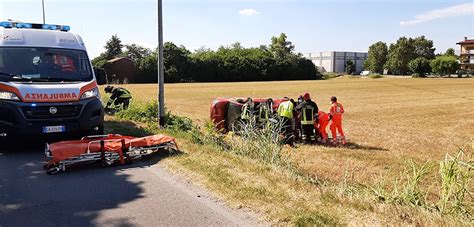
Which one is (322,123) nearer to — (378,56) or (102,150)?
(102,150)

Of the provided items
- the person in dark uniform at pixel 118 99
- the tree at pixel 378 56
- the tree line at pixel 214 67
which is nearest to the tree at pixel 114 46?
the tree line at pixel 214 67

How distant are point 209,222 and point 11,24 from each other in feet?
25.0

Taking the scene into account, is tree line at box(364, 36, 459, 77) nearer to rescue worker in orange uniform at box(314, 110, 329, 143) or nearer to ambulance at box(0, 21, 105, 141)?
rescue worker in orange uniform at box(314, 110, 329, 143)

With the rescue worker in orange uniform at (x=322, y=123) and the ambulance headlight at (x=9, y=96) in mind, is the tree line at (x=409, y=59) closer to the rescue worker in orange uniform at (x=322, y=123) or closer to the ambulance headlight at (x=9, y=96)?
the rescue worker in orange uniform at (x=322, y=123)

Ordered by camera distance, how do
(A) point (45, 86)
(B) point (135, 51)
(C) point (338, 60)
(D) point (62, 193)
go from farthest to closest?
(C) point (338, 60)
(B) point (135, 51)
(A) point (45, 86)
(D) point (62, 193)

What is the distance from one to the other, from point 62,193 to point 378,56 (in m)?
130

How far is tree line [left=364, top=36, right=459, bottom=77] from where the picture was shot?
104 meters

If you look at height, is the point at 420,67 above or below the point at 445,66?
below

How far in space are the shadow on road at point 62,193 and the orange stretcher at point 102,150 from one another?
14 cm

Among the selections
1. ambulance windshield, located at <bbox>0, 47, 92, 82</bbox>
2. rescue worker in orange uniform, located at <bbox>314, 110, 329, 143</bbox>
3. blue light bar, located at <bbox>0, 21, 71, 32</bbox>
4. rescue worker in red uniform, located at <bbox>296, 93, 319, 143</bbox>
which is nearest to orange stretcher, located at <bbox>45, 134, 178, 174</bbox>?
ambulance windshield, located at <bbox>0, 47, 92, 82</bbox>

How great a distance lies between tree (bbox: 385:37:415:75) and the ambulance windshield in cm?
11631

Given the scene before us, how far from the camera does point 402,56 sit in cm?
11519

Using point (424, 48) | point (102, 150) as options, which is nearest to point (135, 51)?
point (424, 48)

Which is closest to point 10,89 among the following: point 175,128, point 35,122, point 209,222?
point 35,122
